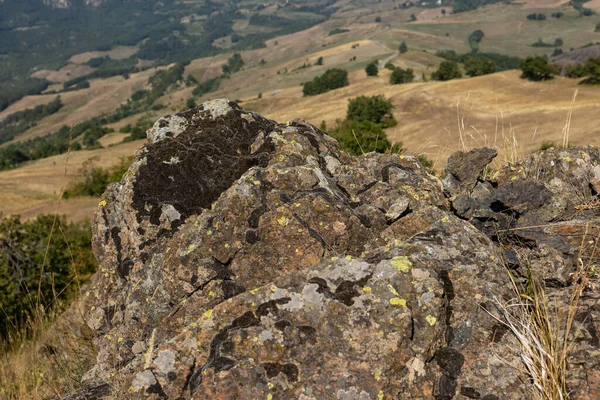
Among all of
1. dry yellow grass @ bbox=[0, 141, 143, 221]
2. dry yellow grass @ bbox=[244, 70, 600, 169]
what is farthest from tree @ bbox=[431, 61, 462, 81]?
dry yellow grass @ bbox=[0, 141, 143, 221]

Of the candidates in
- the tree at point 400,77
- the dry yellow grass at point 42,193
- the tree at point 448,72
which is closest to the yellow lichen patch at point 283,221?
the dry yellow grass at point 42,193

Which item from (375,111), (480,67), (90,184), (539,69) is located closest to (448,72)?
(480,67)

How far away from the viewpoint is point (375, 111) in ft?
234

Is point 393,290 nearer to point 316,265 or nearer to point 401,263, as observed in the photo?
point 401,263

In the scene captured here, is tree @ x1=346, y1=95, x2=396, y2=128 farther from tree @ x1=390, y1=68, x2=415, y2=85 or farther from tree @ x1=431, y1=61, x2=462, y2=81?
tree @ x1=390, y1=68, x2=415, y2=85

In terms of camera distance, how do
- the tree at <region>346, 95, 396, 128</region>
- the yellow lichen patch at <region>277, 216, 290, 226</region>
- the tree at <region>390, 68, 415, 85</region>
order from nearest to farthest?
the yellow lichen patch at <region>277, 216, 290, 226</region> < the tree at <region>346, 95, 396, 128</region> < the tree at <region>390, 68, 415, 85</region>

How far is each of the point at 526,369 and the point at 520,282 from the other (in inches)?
47.7

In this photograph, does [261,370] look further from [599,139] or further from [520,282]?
[599,139]

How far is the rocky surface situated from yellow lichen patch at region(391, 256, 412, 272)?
0.02 m

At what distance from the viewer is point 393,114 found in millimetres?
74750

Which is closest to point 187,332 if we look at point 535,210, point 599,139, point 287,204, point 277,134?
point 287,204

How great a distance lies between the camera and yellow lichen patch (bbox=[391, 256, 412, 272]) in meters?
4.42

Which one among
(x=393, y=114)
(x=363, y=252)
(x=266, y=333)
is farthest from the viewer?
(x=393, y=114)

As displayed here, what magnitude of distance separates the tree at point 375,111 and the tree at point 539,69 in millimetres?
27114
